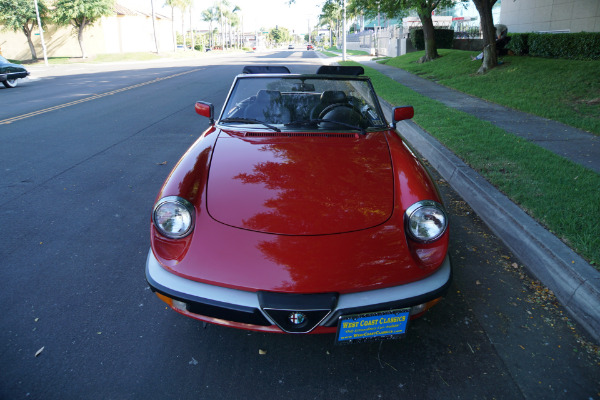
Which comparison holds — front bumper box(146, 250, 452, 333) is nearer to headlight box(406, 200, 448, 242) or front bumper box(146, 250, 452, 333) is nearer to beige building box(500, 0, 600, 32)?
headlight box(406, 200, 448, 242)

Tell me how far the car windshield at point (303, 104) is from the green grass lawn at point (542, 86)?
18.0 feet

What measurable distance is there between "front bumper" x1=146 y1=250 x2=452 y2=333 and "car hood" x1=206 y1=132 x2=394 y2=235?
→ 350mm

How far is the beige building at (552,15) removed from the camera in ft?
59.0

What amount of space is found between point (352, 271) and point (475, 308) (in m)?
1.19

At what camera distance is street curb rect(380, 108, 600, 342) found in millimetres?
2539

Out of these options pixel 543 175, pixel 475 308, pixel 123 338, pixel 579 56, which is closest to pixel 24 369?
pixel 123 338

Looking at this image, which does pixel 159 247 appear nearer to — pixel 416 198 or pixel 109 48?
pixel 416 198

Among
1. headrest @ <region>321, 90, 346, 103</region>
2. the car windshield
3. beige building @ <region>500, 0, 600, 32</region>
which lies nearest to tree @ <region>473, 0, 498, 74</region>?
beige building @ <region>500, 0, 600, 32</region>

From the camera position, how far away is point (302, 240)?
2080 millimetres

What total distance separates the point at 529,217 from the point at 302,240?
2.48 metres

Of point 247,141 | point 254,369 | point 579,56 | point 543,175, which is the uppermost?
point 579,56

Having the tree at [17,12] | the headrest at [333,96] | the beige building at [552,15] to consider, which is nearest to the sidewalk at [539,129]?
the headrest at [333,96]

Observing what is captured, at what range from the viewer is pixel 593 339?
7.86 feet

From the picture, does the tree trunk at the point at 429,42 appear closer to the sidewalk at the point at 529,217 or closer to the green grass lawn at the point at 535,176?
the sidewalk at the point at 529,217
